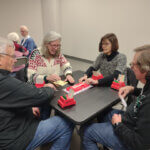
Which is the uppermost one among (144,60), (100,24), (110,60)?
(100,24)

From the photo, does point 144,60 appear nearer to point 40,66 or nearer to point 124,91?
point 124,91

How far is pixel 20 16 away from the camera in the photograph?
4996mm

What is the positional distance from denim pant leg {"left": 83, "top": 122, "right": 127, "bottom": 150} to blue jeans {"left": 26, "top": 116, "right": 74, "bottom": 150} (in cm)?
17

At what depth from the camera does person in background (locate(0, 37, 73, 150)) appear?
3.02 feet

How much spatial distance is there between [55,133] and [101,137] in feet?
1.31

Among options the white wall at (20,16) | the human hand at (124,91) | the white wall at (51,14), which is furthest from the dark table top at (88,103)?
the white wall at (20,16)

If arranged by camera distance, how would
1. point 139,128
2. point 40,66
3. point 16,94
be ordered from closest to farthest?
point 139,128, point 16,94, point 40,66

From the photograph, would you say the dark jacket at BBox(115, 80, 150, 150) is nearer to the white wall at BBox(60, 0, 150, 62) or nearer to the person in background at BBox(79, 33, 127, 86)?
the person in background at BBox(79, 33, 127, 86)

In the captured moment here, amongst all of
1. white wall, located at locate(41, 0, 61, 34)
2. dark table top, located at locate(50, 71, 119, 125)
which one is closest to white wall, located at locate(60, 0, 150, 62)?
white wall, located at locate(41, 0, 61, 34)

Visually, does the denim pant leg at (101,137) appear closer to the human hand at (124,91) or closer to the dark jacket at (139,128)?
the dark jacket at (139,128)

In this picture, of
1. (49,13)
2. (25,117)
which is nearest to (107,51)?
(25,117)

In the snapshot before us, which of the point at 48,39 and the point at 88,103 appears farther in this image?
the point at 48,39

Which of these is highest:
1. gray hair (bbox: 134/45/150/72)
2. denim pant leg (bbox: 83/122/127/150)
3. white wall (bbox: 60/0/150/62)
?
white wall (bbox: 60/0/150/62)

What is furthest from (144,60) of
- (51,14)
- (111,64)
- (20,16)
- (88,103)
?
(20,16)
